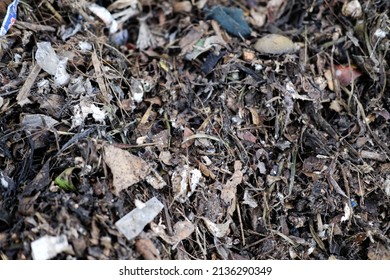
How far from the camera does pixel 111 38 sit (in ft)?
5.61

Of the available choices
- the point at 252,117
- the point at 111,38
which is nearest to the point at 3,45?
the point at 111,38

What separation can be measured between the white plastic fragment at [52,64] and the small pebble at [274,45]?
0.73 m

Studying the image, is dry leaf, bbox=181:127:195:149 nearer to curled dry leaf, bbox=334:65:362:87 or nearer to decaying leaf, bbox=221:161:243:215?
decaying leaf, bbox=221:161:243:215

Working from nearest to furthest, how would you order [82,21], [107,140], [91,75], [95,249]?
[95,249] → [107,140] → [91,75] → [82,21]

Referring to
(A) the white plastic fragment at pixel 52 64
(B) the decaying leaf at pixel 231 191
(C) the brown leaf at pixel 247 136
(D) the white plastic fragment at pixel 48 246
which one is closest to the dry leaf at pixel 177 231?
(B) the decaying leaf at pixel 231 191

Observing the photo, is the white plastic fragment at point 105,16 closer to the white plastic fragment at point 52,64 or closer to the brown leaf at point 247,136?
the white plastic fragment at point 52,64

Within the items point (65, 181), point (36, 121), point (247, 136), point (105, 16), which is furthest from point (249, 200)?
point (105, 16)

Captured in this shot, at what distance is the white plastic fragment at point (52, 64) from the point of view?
1.44 meters

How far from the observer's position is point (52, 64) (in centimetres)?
144

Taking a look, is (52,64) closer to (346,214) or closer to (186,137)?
(186,137)

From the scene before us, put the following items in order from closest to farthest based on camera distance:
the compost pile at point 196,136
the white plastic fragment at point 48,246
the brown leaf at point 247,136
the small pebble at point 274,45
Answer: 1. the white plastic fragment at point 48,246
2. the compost pile at point 196,136
3. the brown leaf at point 247,136
4. the small pebble at point 274,45

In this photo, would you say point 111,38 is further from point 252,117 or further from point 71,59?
point 252,117

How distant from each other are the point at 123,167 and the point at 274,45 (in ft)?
2.53

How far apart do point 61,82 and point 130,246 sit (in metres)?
0.62
